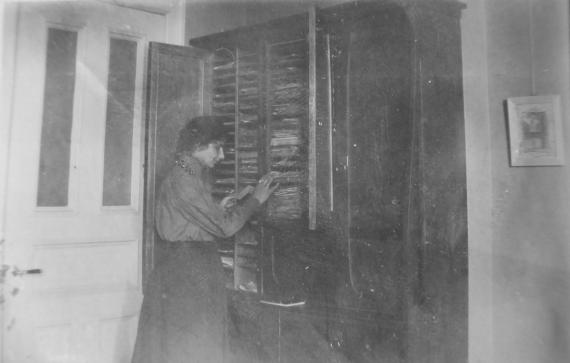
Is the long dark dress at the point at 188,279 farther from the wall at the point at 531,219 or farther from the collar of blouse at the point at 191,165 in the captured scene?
the wall at the point at 531,219

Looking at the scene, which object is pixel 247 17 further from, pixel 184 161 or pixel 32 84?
pixel 32 84

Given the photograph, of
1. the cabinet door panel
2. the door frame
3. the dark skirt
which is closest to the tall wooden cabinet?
the cabinet door panel

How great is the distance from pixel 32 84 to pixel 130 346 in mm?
624

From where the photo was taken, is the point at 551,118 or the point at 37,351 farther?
the point at 37,351

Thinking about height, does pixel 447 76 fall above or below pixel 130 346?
above

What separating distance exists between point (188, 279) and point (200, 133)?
34 cm

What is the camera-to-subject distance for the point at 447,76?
2.87 feet

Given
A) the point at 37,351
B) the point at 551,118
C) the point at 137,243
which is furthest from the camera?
the point at 137,243

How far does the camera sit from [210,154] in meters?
0.98

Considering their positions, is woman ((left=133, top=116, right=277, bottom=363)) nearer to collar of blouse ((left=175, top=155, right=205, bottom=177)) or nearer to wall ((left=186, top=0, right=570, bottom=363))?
collar of blouse ((left=175, top=155, right=205, bottom=177))

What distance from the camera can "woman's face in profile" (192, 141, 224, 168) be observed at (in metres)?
0.98

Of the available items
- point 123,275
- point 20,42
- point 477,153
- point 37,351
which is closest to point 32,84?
point 20,42

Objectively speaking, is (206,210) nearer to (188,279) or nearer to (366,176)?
(188,279)

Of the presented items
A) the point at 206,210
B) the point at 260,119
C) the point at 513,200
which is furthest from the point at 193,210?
the point at 513,200
